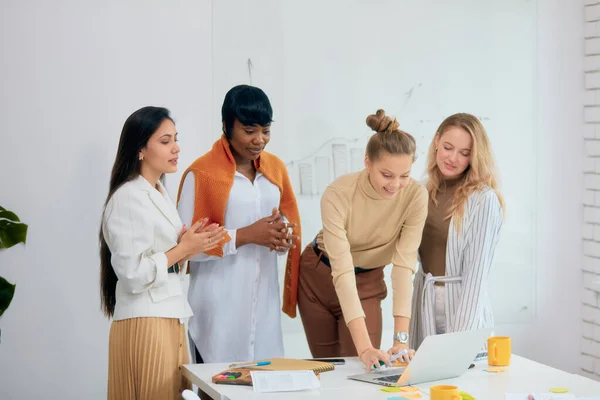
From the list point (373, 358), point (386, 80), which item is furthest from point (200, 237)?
point (386, 80)

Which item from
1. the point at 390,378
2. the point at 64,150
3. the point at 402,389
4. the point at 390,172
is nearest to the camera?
the point at 402,389

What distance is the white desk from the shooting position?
2.35 meters

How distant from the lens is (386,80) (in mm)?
4320

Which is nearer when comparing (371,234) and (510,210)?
(371,234)

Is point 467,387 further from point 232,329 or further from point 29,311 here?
point 29,311

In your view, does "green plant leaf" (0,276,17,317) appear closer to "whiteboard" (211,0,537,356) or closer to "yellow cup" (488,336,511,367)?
"whiteboard" (211,0,537,356)

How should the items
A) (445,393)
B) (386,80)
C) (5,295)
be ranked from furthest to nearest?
1. (386,80)
2. (5,295)
3. (445,393)

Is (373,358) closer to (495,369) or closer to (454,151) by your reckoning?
(495,369)

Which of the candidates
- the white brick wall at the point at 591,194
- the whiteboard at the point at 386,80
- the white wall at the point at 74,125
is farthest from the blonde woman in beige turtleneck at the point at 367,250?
the white brick wall at the point at 591,194

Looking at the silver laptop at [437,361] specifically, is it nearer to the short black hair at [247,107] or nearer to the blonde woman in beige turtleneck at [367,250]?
Result: the blonde woman in beige turtleneck at [367,250]

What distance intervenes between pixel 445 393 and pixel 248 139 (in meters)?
1.30

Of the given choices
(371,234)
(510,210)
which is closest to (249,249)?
(371,234)

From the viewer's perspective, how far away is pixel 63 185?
12.5 feet

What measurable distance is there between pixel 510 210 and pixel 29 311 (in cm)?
265
